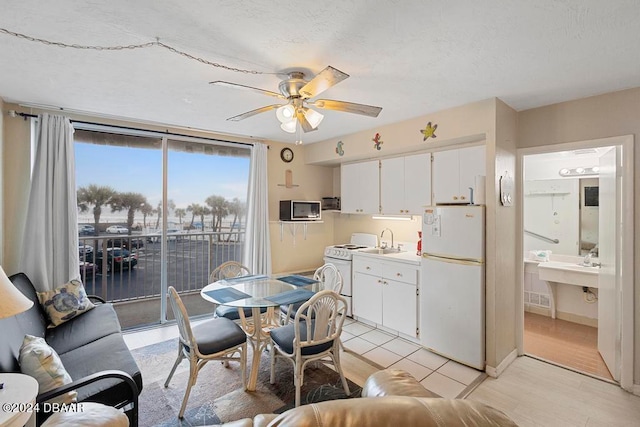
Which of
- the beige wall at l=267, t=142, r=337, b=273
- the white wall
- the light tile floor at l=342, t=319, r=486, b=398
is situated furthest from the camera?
the beige wall at l=267, t=142, r=337, b=273

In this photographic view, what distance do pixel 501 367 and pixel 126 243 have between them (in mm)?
4540

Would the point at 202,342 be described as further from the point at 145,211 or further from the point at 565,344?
the point at 565,344

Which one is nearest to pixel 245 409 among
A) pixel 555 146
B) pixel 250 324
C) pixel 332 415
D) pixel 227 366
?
pixel 227 366

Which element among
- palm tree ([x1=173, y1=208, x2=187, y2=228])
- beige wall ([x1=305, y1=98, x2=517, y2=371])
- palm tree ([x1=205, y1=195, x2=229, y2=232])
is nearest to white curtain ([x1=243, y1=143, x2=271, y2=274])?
palm tree ([x1=205, y1=195, x2=229, y2=232])

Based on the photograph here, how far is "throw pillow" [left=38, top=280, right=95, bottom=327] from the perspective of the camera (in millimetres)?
2758

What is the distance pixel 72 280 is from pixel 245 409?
2221 mm

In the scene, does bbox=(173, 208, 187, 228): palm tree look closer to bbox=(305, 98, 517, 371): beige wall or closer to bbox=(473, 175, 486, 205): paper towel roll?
bbox=(305, 98, 517, 371): beige wall

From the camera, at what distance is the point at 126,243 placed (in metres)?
3.93

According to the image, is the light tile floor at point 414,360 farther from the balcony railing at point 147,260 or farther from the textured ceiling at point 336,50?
→ the textured ceiling at point 336,50

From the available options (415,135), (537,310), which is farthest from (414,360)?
(537,310)

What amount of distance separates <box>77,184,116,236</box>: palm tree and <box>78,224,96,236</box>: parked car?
3 centimetres

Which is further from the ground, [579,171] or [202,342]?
→ [579,171]

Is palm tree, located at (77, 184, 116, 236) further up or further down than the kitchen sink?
further up

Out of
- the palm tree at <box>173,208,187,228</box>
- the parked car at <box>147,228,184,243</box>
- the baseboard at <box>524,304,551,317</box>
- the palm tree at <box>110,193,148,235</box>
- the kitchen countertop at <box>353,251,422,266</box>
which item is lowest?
the baseboard at <box>524,304,551,317</box>
